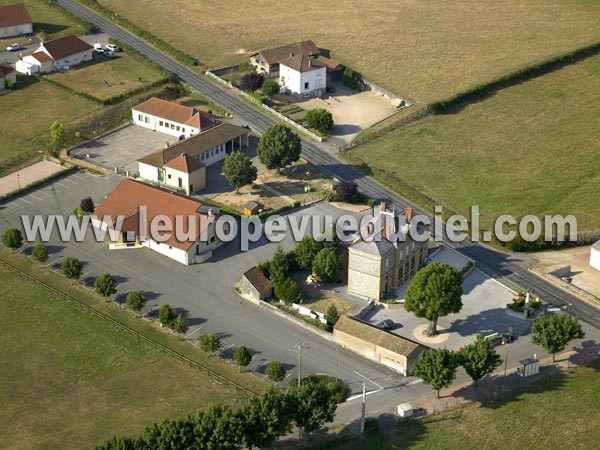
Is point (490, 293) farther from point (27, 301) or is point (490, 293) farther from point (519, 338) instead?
point (27, 301)

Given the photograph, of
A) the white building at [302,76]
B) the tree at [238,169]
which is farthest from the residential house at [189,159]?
the white building at [302,76]

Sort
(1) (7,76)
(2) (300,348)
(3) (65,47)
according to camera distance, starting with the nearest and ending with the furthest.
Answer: (2) (300,348) < (1) (7,76) < (3) (65,47)

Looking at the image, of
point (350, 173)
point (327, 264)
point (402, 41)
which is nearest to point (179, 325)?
point (327, 264)

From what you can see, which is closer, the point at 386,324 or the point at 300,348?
the point at 300,348

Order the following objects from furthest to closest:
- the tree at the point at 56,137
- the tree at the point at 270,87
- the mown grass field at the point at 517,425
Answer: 1. the tree at the point at 270,87
2. the tree at the point at 56,137
3. the mown grass field at the point at 517,425

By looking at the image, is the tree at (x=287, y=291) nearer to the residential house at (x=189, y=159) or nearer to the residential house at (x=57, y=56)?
the residential house at (x=189, y=159)

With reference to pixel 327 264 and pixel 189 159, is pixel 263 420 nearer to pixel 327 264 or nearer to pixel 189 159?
pixel 327 264

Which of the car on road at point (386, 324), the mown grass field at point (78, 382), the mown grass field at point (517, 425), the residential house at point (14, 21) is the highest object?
the residential house at point (14, 21)
